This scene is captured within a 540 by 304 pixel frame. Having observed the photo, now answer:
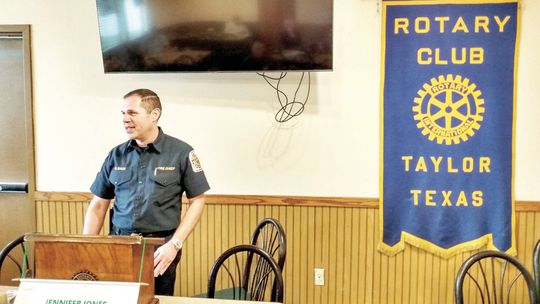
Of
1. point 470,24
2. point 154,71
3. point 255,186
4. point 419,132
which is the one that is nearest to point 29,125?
point 154,71

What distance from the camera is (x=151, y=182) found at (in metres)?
1.82

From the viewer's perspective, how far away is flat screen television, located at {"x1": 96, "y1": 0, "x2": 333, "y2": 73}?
7.57 ft

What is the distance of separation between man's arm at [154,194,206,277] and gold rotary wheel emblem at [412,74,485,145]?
1.43 m

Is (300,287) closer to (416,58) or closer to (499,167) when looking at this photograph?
(499,167)

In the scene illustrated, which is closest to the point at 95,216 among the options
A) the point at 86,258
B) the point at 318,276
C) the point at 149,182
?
the point at 149,182

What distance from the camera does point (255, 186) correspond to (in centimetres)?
265

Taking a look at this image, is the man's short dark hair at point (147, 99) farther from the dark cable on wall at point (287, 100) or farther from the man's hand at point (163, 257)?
the dark cable on wall at point (287, 100)

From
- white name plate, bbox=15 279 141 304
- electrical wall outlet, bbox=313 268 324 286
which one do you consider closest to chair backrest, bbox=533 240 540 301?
electrical wall outlet, bbox=313 268 324 286

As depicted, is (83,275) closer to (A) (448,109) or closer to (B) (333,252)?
(B) (333,252)

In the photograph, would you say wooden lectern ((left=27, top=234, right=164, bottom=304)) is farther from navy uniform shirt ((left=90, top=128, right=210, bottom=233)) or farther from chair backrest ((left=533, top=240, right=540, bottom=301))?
chair backrest ((left=533, top=240, right=540, bottom=301))

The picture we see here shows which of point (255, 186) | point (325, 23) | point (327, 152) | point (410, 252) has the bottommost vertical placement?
point (410, 252)

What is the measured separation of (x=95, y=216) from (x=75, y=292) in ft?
2.70

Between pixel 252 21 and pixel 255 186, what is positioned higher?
pixel 252 21

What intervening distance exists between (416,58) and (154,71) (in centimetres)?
155
